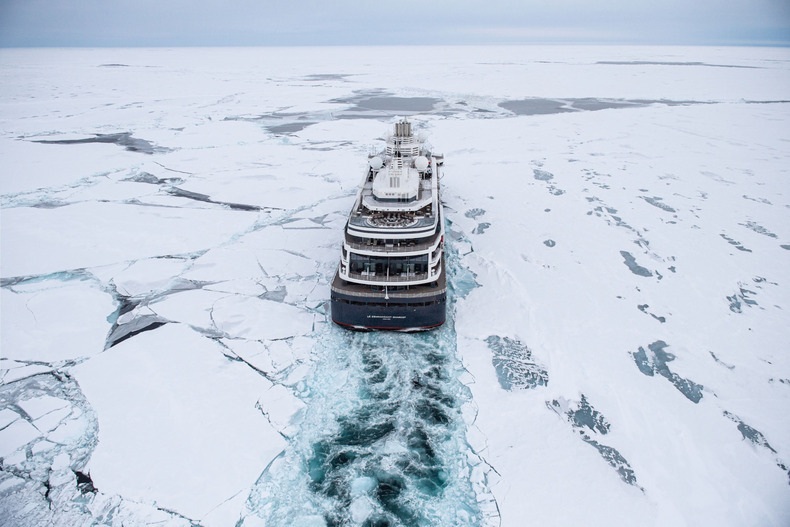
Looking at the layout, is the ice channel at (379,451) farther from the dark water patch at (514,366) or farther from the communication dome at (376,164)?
the communication dome at (376,164)

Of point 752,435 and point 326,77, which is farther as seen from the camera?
point 326,77

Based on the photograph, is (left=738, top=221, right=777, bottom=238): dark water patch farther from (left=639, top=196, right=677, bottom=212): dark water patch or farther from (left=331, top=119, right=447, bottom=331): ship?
(left=331, top=119, right=447, bottom=331): ship

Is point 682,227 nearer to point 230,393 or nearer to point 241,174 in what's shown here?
point 230,393

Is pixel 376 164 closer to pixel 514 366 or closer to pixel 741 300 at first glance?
pixel 514 366

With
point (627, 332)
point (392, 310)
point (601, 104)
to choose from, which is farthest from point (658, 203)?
point (601, 104)

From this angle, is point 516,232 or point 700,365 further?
point 516,232

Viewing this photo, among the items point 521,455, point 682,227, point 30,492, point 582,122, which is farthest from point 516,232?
point 582,122

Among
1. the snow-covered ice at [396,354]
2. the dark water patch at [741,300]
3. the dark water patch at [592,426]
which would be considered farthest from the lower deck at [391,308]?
the dark water patch at [741,300]
